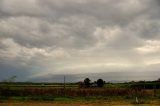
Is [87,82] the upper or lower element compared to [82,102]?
upper

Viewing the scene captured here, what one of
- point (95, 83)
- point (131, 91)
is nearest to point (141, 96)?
point (131, 91)

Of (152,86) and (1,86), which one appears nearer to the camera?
(1,86)

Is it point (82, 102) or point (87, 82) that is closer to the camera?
point (82, 102)

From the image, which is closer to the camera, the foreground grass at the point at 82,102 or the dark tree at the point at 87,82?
the foreground grass at the point at 82,102

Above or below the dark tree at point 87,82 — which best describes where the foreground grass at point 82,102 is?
below

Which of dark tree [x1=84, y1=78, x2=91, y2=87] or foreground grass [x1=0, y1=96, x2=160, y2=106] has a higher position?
dark tree [x1=84, y1=78, x2=91, y2=87]

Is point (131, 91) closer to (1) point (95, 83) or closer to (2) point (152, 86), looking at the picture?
(2) point (152, 86)

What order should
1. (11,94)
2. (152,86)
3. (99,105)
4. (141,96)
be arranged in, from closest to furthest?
(99,105)
(141,96)
(11,94)
(152,86)

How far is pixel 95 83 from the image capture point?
112375 mm

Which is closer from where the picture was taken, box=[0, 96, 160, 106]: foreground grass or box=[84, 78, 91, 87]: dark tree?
box=[0, 96, 160, 106]: foreground grass

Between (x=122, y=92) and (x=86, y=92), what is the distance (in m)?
7.22

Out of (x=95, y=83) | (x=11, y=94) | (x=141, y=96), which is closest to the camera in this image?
(x=141, y=96)

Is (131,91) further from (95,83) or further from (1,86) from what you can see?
(95,83)

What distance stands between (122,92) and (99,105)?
2651 centimetres
